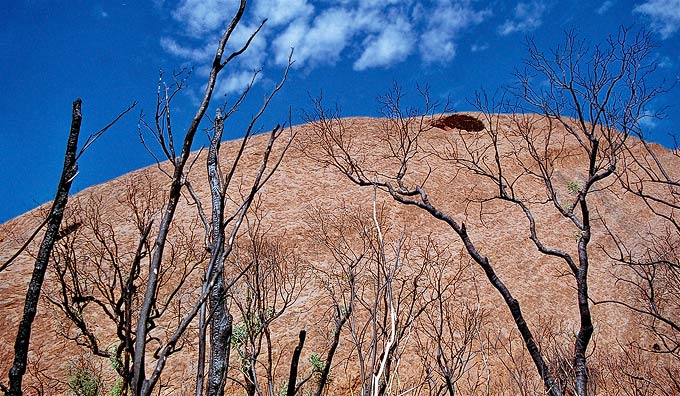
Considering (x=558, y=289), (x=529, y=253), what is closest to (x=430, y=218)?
(x=529, y=253)

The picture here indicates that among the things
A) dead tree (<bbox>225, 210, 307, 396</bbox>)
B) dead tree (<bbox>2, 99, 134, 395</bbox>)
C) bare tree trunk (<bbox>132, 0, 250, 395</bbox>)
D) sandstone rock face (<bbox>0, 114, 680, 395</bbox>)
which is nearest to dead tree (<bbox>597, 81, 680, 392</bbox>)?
sandstone rock face (<bbox>0, 114, 680, 395</bbox>)

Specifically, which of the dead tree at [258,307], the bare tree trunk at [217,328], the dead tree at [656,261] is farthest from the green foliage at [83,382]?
the dead tree at [656,261]

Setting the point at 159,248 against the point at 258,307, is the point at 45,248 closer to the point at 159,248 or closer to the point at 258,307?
the point at 159,248

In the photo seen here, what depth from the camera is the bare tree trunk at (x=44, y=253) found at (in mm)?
1636

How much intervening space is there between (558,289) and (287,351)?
11.0 meters

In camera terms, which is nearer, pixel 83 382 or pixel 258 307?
pixel 258 307

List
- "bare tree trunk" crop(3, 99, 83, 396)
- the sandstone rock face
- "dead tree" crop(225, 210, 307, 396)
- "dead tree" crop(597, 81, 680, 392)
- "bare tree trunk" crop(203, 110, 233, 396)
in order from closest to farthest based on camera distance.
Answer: "bare tree trunk" crop(3, 99, 83, 396)
"bare tree trunk" crop(203, 110, 233, 396)
"dead tree" crop(225, 210, 307, 396)
"dead tree" crop(597, 81, 680, 392)
the sandstone rock face

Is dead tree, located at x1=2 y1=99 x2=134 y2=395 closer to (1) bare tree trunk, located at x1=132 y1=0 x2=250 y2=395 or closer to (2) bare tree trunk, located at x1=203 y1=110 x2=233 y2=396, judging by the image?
(1) bare tree trunk, located at x1=132 y1=0 x2=250 y2=395

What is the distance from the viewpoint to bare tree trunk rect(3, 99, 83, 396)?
1.64 m

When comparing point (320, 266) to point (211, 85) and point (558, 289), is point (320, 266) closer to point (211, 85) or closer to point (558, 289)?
point (558, 289)

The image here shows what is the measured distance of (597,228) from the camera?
80.7ft

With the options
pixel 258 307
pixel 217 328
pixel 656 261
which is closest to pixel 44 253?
pixel 217 328

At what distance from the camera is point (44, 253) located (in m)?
1.73

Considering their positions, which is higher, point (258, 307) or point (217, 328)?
point (258, 307)
